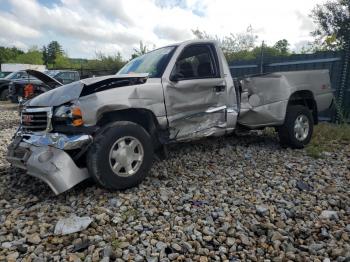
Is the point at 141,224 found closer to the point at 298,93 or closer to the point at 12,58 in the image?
the point at 298,93

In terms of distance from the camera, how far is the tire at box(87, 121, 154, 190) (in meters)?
3.54

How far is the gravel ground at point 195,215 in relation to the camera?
272 cm

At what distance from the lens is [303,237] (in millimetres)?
2953

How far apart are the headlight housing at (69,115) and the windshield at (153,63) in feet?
3.87

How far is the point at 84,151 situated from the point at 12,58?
7889 centimetres

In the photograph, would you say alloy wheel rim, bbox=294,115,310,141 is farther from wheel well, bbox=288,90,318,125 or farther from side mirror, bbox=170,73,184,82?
side mirror, bbox=170,73,184,82

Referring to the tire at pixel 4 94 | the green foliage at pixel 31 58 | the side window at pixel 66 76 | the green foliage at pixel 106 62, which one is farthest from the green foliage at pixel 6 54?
the side window at pixel 66 76

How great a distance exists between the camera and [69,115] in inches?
140

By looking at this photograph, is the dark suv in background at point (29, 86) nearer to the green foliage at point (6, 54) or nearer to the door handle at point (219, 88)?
the door handle at point (219, 88)

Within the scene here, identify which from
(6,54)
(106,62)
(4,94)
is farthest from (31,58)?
(4,94)

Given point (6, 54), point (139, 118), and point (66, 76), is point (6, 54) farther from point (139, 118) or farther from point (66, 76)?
point (139, 118)

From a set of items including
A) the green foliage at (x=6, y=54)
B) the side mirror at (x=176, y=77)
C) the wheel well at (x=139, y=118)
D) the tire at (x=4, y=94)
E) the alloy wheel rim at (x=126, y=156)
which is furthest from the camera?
the green foliage at (x=6, y=54)

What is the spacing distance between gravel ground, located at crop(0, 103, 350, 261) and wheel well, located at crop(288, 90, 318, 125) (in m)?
1.39

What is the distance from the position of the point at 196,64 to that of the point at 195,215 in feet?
7.68
